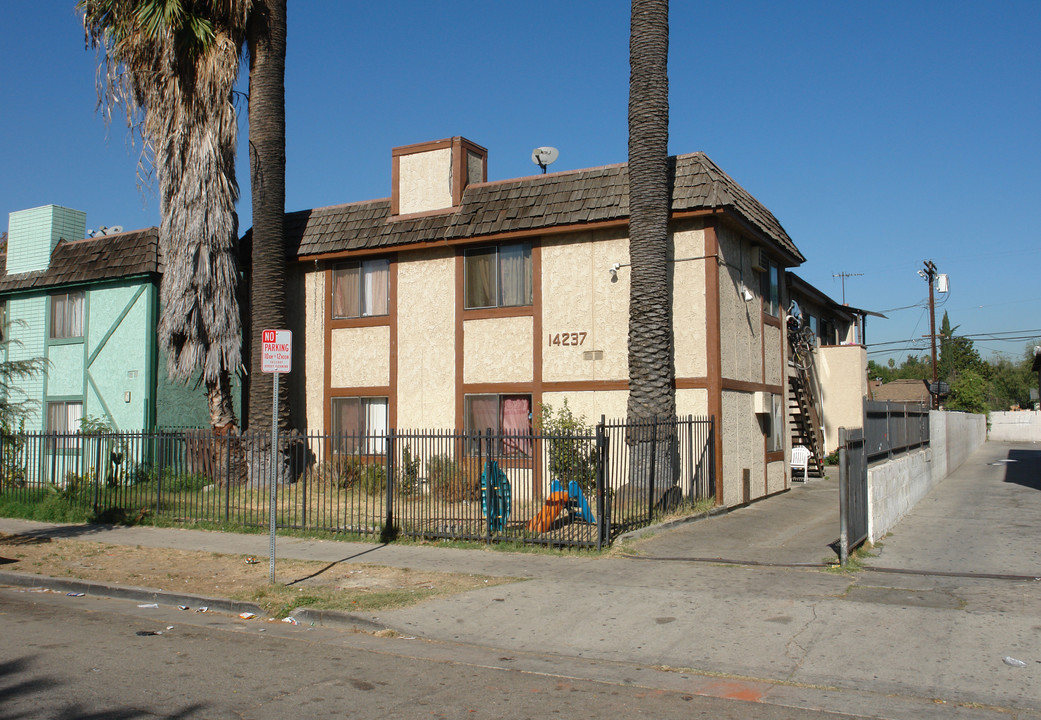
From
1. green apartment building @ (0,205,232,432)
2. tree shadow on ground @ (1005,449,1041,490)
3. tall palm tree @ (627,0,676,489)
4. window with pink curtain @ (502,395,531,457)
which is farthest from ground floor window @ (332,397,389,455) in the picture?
tree shadow on ground @ (1005,449,1041,490)

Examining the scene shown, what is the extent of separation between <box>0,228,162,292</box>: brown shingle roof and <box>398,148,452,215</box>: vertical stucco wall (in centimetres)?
634

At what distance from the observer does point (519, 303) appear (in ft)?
59.1

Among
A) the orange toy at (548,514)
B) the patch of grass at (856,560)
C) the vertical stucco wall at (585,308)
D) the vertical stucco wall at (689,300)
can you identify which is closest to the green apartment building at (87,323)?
the vertical stucco wall at (585,308)

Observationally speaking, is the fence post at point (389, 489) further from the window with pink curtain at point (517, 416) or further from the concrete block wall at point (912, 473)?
the concrete block wall at point (912, 473)

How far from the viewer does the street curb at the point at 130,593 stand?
938 centimetres

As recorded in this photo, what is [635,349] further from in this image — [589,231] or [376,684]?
[376,684]

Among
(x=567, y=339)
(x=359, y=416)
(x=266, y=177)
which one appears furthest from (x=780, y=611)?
(x=266, y=177)

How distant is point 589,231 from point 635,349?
3.36 meters

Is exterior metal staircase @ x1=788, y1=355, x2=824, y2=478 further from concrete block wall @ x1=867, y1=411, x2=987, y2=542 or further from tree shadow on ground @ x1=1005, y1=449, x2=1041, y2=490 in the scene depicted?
tree shadow on ground @ x1=1005, y1=449, x2=1041, y2=490

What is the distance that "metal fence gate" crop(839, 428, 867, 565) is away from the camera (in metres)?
10.2

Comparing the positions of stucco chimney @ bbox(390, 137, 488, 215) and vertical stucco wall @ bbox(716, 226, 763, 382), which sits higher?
stucco chimney @ bbox(390, 137, 488, 215)

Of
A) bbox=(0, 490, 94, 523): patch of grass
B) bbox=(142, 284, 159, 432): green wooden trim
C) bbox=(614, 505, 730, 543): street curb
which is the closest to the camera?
bbox=(614, 505, 730, 543): street curb

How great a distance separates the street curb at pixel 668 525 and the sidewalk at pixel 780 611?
0.51 ft

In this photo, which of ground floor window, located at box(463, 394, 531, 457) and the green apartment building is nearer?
ground floor window, located at box(463, 394, 531, 457)
